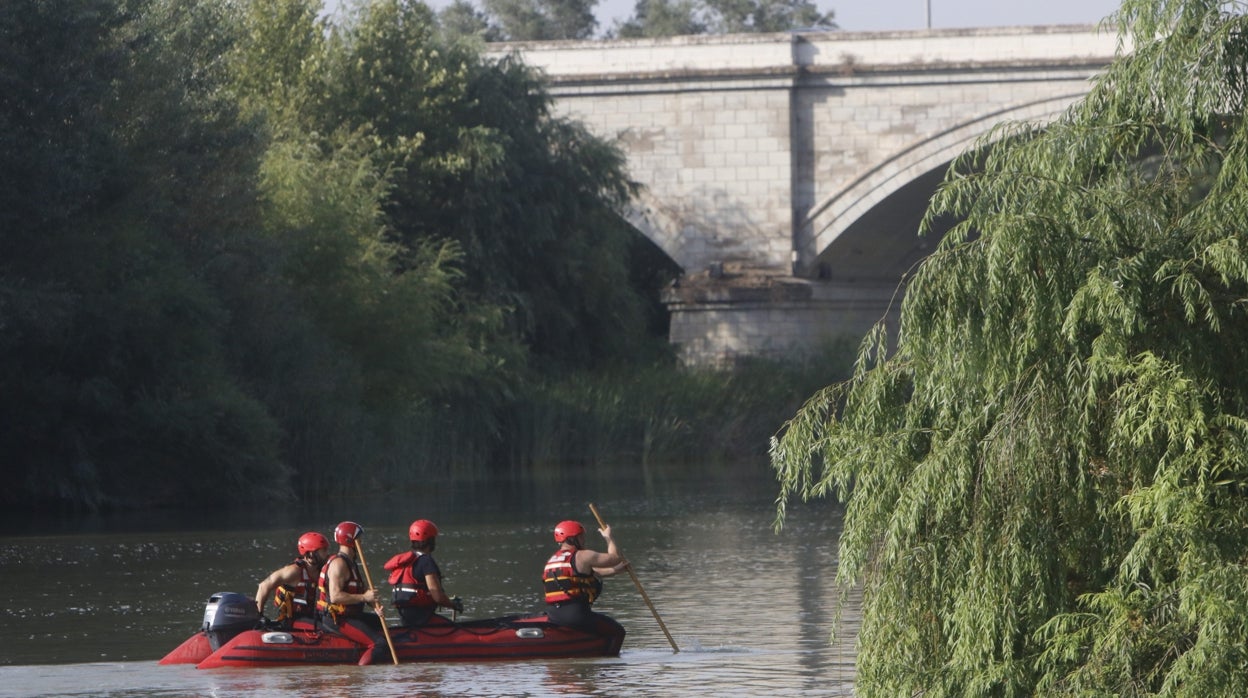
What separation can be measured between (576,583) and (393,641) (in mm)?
Answer: 1073

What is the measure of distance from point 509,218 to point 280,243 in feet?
24.7

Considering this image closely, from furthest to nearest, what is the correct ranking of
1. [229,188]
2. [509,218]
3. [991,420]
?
1. [509,218]
2. [229,188]
3. [991,420]

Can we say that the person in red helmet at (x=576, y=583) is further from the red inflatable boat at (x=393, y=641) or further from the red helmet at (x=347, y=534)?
the red helmet at (x=347, y=534)

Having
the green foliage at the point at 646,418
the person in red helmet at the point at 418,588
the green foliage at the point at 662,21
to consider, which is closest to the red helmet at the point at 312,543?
the person in red helmet at the point at 418,588

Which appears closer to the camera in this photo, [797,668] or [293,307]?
[797,668]

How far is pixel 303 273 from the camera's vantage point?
89.7ft

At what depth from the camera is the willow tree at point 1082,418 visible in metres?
7.42

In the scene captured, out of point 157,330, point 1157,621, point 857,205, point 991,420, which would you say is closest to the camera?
point 1157,621

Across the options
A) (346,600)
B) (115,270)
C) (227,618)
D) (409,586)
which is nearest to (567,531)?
(409,586)

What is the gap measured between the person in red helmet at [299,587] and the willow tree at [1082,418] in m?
4.10

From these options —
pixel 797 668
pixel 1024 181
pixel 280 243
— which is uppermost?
pixel 280 243

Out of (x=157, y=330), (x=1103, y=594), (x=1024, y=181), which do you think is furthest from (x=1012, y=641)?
(x=157, y=330)

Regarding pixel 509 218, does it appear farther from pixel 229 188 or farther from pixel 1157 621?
pixel 1157 621

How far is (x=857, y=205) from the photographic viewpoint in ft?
128
